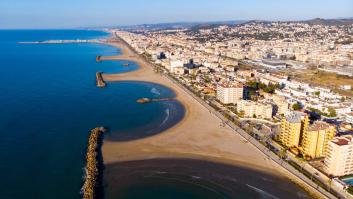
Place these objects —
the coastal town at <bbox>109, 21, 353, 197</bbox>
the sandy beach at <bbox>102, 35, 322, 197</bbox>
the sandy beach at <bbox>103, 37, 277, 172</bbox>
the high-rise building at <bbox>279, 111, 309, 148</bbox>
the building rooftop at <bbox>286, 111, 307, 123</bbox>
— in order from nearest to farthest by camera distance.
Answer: the coastal town at <bbox>109, 21, 353, 197</bbox> → the sandy beach at <bbox>102, 35, 322, 197</bbox> → the sandy beach at <bbox>103, 37, 277, 172</bbox> → the high-rise building at <bbox>279, 111, 309, 148</bbox> → the building rooftop at <bbox>286, 111, 307, 123</bbox>

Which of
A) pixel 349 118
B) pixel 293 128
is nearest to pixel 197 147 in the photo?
pixel 293 128

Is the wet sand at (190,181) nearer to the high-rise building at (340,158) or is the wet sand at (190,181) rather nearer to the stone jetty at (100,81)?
the high-rise building at (340,158)

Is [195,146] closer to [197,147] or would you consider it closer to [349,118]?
[197,147]

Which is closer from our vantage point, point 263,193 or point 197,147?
point 263,193

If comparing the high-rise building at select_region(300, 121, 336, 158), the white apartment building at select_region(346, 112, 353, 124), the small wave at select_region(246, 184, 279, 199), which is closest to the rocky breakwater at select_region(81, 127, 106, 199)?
the small wave at select_region(246, 184, 279, 199)

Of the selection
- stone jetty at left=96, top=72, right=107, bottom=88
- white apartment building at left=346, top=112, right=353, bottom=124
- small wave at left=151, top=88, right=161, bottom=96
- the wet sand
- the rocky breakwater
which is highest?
the rocky breakwater

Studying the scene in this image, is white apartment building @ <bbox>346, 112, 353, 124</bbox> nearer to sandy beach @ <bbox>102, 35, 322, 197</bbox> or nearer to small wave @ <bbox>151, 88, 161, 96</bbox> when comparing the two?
sandy beach @ <bbox>102, 35, 322, 197</bbox>

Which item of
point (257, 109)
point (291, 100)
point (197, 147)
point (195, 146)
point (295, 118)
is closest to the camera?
point (295, 118)

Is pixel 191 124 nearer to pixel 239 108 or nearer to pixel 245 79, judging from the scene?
pixel 239 108

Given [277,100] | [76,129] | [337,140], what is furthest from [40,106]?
[337,140]
